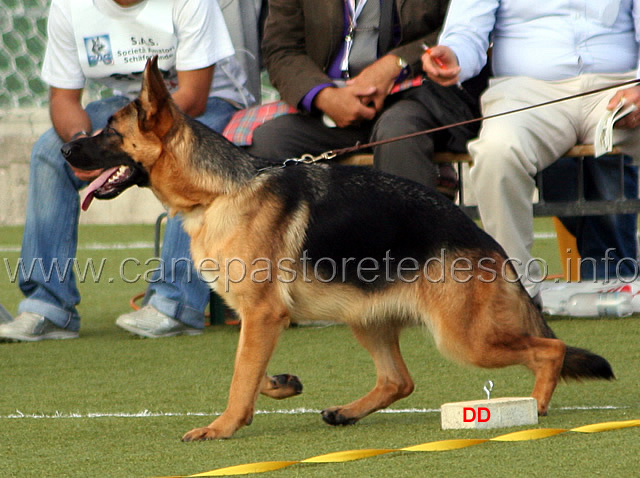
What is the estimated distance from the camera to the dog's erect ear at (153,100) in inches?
128

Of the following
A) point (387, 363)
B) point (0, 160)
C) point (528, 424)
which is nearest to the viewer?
point (528, 424)

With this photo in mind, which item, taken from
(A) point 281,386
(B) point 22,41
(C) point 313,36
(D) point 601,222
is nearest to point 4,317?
(C) point 313,36

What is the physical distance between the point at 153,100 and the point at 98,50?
2233 millimetres

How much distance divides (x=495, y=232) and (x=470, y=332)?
1629 millimetres

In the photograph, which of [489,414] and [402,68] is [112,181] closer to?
[489,414]

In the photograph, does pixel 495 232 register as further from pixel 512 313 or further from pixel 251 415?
pixel 251 415

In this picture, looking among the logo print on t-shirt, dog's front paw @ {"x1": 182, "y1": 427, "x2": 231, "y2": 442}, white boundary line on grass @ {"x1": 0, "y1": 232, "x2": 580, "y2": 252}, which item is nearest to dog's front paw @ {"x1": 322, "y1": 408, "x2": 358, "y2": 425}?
dog's front paw @ {"x1": 182, "y1": 427, "x2": 231, "y2": 442}

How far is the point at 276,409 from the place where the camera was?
3.60m

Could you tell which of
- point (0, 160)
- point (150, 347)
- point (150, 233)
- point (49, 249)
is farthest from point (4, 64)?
point (150, 347)

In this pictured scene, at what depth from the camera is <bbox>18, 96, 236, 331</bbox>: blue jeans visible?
522cm

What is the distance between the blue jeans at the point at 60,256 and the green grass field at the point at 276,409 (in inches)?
7.4

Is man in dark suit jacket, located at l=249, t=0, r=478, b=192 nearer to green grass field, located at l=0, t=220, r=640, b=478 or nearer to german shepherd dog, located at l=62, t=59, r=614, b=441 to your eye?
green grass field, located at l=0, t=220, r=640, b=478

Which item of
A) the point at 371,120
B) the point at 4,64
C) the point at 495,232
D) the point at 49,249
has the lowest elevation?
the point at 4,64

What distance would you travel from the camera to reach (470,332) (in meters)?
3.19
